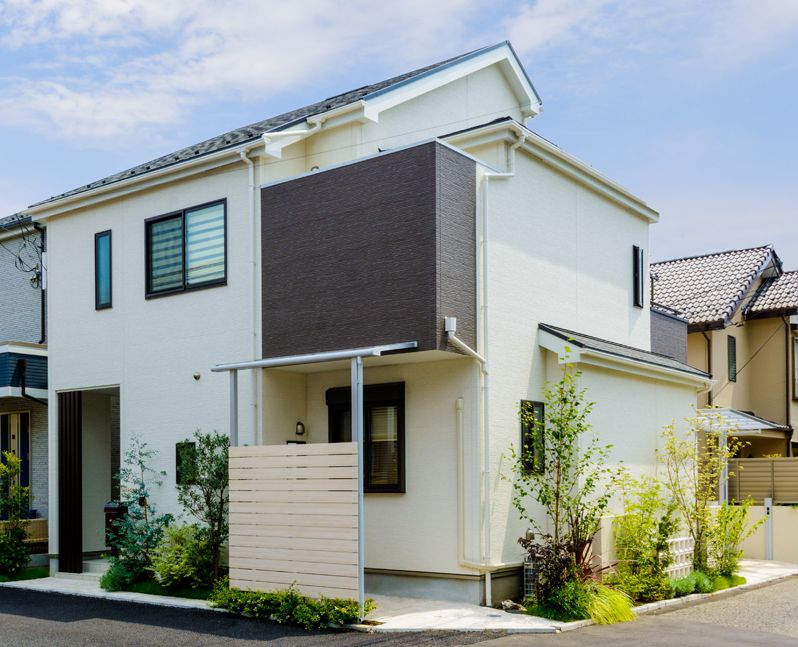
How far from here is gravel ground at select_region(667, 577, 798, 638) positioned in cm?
1132

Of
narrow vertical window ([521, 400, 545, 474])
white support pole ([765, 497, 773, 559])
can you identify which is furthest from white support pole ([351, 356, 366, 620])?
white support pole ([765, 497, 773, 559])

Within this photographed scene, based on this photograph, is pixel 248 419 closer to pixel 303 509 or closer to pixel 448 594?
pixel 303 509

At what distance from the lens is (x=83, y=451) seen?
54.9 feet

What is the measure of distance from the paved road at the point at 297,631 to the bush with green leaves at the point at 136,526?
1.02 meters

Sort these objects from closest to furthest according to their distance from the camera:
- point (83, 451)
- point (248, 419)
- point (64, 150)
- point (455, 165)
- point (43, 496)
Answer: point (455, 165) → point (248, 419) → point (64, 150) → point (83, 451) → point (43, 496)

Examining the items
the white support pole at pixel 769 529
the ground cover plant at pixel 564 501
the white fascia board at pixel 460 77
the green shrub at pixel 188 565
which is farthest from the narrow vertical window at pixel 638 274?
the green shrub at pixel 188 565

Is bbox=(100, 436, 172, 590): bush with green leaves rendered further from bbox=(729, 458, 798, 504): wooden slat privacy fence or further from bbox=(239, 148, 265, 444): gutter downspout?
bbox=(729, 458, 798, 504): wooden slat privacy fence

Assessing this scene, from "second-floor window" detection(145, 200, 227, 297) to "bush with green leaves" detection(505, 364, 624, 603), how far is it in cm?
520

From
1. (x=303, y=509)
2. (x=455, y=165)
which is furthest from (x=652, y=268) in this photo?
(x=303, y=509)

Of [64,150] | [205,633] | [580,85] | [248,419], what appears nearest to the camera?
[205,633]

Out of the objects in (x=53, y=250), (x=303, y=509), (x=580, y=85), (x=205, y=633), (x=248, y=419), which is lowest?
(x=205, y=633)

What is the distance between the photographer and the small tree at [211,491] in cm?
1329

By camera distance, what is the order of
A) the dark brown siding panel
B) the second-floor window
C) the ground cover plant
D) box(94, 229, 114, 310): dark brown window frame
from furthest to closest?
box(94, 229, 114, 310): dark brown window frame
the second-floor window
the dark brown siding panel
the ground cover plant

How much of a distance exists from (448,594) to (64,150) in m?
8.75
